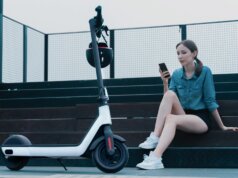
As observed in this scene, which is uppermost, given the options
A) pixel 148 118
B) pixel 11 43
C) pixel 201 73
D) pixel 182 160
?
pixel 11 43

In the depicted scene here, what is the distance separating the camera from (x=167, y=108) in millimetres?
4875

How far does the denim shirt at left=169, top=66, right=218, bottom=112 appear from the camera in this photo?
16.6 feet

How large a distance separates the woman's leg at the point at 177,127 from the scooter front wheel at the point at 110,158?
49cm

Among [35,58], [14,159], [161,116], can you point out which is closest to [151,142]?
[161,116]

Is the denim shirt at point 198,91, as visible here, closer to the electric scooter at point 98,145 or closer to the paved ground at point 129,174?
the paved ground at point 129,174

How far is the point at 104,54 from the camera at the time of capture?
441cm

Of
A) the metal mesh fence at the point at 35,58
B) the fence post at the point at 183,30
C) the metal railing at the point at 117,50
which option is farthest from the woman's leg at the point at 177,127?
the metal mesh fence at the point at 35,58

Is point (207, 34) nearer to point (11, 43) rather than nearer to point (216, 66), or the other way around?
point (216, 66)

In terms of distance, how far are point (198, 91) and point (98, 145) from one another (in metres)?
1.34

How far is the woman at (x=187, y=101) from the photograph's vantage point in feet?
15.9

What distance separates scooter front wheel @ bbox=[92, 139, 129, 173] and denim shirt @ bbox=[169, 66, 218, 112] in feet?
3.83

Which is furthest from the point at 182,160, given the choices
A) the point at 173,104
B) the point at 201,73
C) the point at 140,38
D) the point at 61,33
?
the point at 61,33

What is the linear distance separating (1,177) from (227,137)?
2.37 m

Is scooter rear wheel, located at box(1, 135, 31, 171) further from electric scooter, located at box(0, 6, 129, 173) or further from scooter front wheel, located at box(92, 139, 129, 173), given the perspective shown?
scooter front wheel, located at box(92, 139, 129, 173)
